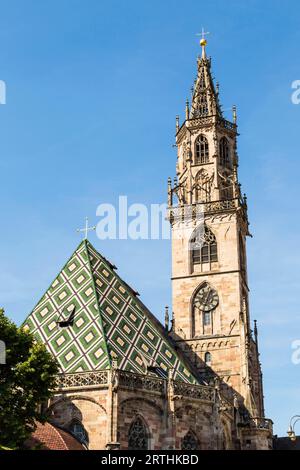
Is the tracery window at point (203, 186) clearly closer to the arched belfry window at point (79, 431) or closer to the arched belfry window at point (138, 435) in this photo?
the arched belfry window at point (138, 435)

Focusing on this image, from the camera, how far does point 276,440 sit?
3916 cm

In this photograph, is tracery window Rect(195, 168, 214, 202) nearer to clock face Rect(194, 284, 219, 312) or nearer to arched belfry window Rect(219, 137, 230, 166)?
arched belfry window Rect(219, 137, 230, 166)

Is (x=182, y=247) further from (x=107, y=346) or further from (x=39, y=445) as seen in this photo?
(x=39, y=445)

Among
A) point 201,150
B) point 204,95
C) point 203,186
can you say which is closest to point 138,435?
point 203,186

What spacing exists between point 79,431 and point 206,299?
13.7 metres

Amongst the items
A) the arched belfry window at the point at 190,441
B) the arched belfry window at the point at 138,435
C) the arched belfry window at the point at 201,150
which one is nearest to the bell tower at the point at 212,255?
the arched belfry window at the point at 201,150

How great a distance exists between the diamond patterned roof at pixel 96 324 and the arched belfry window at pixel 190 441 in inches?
101

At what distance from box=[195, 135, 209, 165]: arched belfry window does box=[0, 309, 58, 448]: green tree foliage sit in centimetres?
2167

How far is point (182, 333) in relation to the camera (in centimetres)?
3797

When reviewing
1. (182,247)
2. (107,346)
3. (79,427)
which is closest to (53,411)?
(79,427)

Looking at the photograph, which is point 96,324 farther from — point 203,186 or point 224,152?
point 224,152

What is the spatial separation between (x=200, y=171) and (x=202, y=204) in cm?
236

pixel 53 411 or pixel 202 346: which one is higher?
pixel 202 346
